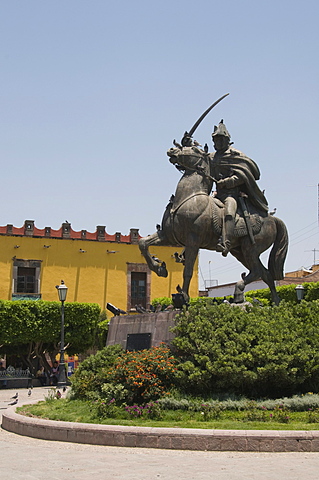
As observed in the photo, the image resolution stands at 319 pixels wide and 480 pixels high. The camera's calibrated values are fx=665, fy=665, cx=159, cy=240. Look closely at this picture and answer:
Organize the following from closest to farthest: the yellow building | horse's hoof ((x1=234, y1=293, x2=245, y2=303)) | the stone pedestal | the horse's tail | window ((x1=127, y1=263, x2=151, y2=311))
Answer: the stone pedestal → horse's hoof ((x1=234, y1=293, x2=245, y2=303)) → the horse's tail → the yellow building → window ((x1=127, y1=263, x2=151, y2=311))

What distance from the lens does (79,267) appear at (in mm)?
41125

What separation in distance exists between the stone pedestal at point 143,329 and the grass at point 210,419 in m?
2.14

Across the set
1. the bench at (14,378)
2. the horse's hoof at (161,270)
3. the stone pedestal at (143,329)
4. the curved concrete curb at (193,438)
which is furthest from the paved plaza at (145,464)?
the bench at (14,378)

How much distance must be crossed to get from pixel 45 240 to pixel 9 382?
13339 millimetres

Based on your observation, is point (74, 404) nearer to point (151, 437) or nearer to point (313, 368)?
point (151, 437)

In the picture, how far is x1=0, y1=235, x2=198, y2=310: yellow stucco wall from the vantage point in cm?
3956

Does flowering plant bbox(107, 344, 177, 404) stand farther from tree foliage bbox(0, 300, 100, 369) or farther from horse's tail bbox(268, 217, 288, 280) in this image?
tree foliage bbox(0, 300, 100, 369)

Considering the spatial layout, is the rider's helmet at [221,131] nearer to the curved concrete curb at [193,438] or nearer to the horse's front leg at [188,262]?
the horse's front leg at [188,262]

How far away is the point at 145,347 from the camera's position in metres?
13.1

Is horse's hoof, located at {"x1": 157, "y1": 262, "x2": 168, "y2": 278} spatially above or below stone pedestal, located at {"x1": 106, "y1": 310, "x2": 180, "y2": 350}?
above

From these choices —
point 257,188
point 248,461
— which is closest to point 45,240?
point 257,188

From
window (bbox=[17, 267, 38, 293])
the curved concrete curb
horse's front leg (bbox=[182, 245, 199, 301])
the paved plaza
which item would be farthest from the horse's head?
window (bbox=[17, 267, 38, 293])

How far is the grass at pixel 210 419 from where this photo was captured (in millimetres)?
9531

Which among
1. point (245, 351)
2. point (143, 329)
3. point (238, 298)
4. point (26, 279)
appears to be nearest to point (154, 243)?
point (143, 329)
